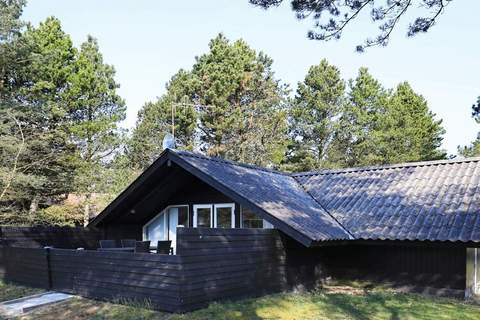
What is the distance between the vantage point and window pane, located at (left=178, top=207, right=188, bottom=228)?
13.9 metres

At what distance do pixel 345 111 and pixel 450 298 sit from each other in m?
22.3

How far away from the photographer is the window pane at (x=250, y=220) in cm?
1218

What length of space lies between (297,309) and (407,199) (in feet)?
16.1

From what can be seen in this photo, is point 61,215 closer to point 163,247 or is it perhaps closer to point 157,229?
point 157,229

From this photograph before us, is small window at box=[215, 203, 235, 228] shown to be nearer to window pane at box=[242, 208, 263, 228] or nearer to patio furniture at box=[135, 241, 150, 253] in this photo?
window pane at box=[242, 208, 263, 228]

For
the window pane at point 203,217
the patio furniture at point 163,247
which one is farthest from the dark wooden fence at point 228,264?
the window pane at point 203,217

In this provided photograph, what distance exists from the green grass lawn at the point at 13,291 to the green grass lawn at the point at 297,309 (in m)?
1.70

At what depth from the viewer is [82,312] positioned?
8227mm

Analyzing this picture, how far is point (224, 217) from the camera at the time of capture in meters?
12.9

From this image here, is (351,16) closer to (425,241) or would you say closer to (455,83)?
(425,241)

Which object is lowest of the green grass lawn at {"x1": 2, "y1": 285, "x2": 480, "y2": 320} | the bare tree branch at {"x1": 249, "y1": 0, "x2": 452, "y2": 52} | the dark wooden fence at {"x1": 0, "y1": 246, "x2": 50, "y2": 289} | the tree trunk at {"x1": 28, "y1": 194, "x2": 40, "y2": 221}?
the green grass lawn at {"x1": 2, "y1": 285, "x2": 480, "y2": 320}

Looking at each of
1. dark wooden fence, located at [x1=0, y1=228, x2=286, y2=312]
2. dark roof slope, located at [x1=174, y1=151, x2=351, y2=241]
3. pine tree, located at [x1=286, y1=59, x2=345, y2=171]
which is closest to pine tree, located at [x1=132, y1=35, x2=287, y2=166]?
pine tree, located at [x1=286, y1=59, x2=345, y2=171]

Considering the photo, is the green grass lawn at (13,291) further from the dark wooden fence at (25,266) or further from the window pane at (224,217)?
the window pane at (224,217)

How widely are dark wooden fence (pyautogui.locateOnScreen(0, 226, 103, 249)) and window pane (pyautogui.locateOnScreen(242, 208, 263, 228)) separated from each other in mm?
5068
